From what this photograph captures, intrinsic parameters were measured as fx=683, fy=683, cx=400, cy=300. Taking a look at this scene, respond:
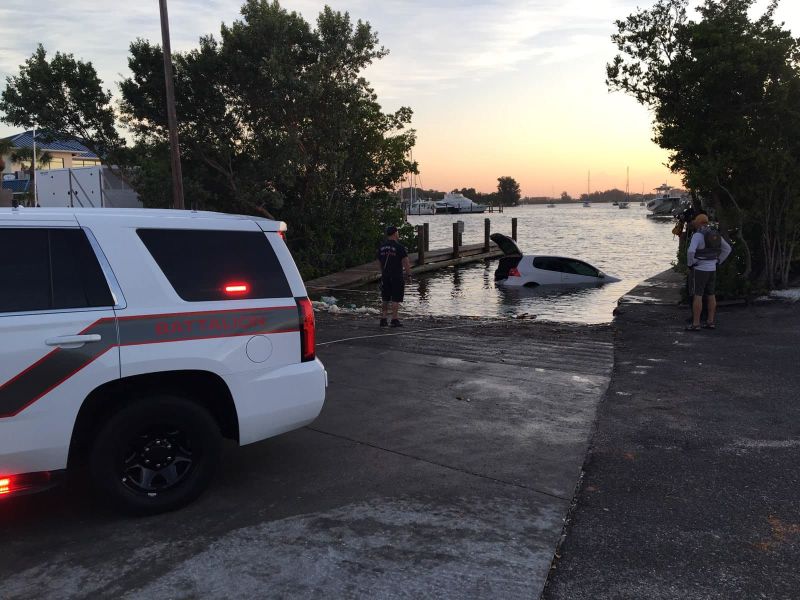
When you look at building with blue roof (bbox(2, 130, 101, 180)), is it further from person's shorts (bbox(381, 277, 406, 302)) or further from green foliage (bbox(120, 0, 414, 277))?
person's shorts (bbox(381, 277, 406, 302))

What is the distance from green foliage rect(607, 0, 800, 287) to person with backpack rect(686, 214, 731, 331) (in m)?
2.61

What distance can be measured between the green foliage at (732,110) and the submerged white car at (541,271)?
9172 mm

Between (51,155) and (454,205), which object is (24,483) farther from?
(454,205)

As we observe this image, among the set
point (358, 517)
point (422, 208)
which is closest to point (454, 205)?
point (422, 208)

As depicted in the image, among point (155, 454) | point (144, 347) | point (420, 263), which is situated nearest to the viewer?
point (144, 347)

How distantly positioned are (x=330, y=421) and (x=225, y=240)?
2.34 meters

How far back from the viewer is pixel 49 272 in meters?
3.76

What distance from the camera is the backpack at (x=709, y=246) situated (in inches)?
398

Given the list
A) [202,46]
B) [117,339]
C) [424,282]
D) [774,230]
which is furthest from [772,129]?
[202,46]

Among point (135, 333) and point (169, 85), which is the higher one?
point (169, 85)

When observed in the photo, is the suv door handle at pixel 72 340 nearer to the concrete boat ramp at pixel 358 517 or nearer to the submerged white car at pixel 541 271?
the concrete boat ramp at pixel 358 517

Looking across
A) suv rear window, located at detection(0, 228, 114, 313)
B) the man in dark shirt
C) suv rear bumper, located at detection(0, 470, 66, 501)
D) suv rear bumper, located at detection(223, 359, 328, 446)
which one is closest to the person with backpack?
the man in dark shirt

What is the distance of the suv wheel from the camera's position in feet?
12.6

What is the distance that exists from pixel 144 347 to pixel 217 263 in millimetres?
692
